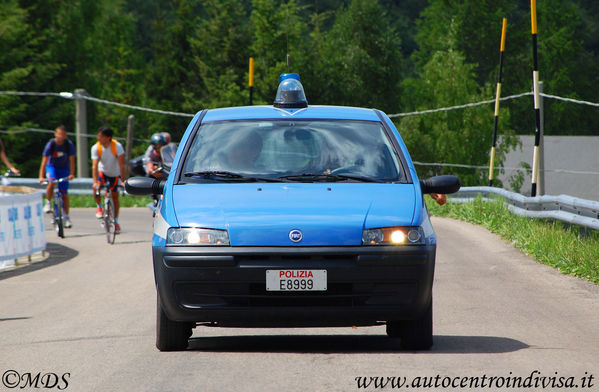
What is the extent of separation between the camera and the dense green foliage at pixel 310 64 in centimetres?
6881

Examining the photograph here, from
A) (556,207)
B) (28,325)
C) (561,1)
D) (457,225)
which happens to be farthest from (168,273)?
(561,1)

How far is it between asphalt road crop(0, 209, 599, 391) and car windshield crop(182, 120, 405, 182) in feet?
3.96

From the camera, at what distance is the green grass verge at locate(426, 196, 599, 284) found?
1336cm

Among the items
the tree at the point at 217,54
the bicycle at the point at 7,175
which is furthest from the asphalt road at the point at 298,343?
the tree at the point at 217,54

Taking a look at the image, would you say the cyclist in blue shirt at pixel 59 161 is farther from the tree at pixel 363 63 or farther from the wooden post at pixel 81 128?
the tree at pixel 363 63

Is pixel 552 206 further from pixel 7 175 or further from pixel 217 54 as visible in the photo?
pixel 217 54

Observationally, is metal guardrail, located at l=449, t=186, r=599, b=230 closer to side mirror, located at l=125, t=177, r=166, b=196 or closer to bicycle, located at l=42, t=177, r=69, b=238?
side mirror, located at l=125, t=177, r=166, b=196

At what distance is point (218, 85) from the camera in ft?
268

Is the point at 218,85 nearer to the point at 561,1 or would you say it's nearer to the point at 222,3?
the point at 222,3

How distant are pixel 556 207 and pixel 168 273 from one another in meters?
11.3

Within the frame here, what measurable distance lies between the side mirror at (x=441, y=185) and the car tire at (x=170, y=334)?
6.32 ft

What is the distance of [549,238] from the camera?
15.5 m

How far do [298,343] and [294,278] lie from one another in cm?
117

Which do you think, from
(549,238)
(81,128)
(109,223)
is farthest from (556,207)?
(81,128)
